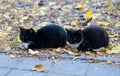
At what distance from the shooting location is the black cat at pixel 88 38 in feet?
19.5

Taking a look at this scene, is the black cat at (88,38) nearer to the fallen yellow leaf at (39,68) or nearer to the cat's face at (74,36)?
the cat's face at (74,36)

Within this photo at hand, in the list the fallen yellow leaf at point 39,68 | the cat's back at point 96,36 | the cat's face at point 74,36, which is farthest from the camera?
the cat's back at point 96,36

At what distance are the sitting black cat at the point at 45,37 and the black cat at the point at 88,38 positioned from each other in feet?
0.71

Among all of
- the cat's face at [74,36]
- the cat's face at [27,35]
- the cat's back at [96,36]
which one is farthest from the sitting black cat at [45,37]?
the cat's back at [96,36]

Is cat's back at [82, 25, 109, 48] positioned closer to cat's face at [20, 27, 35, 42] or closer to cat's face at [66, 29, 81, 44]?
cat's face at [66, 29, 81, 44]

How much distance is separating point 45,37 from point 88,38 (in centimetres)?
86

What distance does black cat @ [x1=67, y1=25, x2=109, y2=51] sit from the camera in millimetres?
5938

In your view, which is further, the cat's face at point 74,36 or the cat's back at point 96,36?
the cat's back at point 96,36

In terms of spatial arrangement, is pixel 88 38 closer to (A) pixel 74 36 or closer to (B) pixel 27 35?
(A) pixel 74 36

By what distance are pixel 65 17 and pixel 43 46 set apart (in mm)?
2444

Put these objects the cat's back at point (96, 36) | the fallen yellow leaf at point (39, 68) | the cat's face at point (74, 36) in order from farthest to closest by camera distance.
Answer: the cat's back at point (96, 36)
the cat's face at point (74, 36)
the fallen yellow leaf at point (39, 68)

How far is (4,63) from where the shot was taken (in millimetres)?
5426

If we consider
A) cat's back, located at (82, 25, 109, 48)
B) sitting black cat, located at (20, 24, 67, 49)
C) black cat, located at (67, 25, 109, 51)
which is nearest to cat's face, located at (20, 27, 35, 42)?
sitting black cat, located at (20, 24, 67, 49)

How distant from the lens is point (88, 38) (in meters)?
6.03
